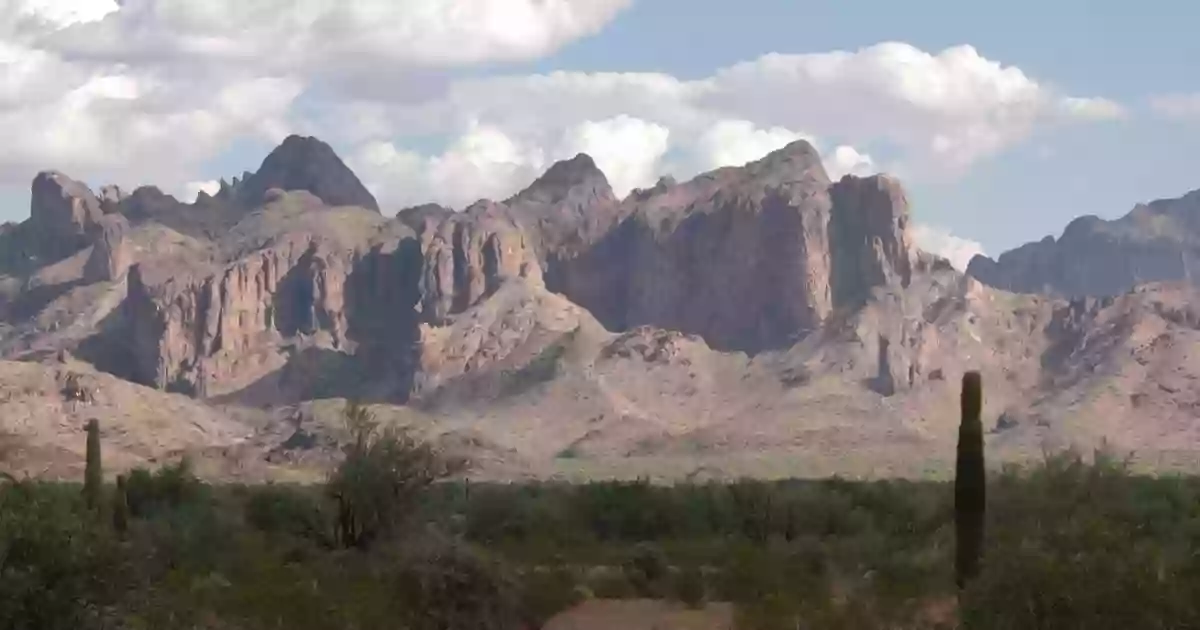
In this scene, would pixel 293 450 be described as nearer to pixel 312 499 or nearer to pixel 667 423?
pixel 667 423

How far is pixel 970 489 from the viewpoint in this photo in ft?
91.6

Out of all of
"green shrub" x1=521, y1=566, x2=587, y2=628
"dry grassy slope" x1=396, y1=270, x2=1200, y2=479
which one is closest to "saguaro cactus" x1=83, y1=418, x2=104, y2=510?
"green shrub" x1=521, y1=566, x2=587, y2=628

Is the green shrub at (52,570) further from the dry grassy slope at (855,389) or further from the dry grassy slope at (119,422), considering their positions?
the dry grassy slope at (855,389)

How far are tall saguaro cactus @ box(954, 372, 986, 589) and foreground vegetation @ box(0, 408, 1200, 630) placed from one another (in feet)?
3.49

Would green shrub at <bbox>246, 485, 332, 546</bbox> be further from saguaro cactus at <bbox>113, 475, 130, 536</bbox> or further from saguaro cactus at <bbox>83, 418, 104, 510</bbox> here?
saguaro cactus at <bbox>83, 418, 104, 510</bbox>

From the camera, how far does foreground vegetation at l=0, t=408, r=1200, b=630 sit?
18828mm

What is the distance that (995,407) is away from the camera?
163m

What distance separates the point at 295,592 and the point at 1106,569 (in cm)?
1477

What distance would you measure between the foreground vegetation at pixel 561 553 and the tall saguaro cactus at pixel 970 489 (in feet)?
3.49

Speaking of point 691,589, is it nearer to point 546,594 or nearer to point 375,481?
point 546,594

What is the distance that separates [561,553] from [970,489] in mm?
20351

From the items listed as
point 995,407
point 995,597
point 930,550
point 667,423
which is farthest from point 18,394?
point 995,597

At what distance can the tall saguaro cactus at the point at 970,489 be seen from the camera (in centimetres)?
2791

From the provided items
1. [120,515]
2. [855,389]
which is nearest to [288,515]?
[120,515]
